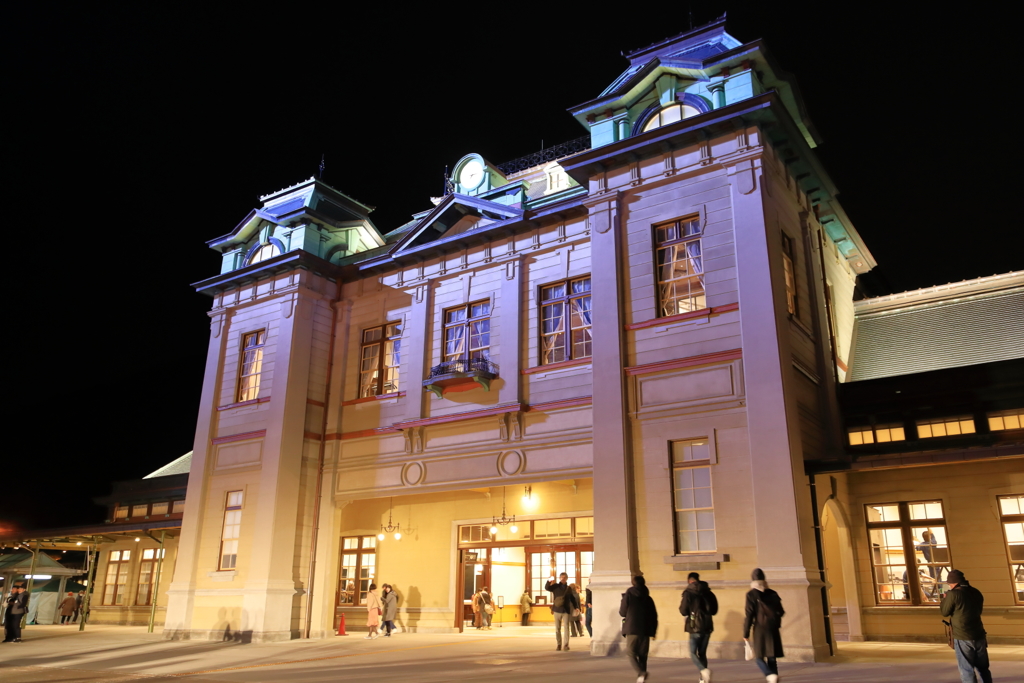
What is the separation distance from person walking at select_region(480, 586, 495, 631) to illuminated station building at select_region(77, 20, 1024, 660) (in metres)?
0.53

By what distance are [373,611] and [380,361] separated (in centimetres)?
659

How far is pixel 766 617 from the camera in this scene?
32.0ft

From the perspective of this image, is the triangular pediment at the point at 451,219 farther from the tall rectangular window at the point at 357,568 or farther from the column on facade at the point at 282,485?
the tall rectangular window at the point at 357,568

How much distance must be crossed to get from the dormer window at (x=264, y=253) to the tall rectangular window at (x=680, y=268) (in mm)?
12182

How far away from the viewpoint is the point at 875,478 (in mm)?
17203

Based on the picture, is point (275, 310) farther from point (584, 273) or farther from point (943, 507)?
point (943, 507)

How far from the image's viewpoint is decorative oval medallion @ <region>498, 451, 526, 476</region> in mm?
18125

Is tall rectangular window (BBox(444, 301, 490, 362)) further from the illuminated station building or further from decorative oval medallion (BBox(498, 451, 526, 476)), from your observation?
decorative oval medallion (BBox(498, 451, 526, 476))

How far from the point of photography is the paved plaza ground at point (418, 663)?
11.3 metres

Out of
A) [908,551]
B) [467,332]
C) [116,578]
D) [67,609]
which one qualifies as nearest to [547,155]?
[467,332]

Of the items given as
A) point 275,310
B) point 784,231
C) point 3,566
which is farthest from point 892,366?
point 3,566

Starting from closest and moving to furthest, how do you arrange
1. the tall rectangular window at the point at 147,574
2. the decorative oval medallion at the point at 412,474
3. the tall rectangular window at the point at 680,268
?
1. the tall rectangular window at the point at 680,268
2. the decorative oval medallion at the point at 412,474
3. the tall rectangular window at the point at 147,574

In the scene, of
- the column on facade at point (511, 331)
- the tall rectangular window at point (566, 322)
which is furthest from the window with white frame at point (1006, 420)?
the column on facade at point (511, 331)

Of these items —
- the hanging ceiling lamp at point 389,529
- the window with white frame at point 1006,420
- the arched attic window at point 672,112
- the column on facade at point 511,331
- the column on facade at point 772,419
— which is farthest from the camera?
the hanging ceiling lamp at point 389,529
